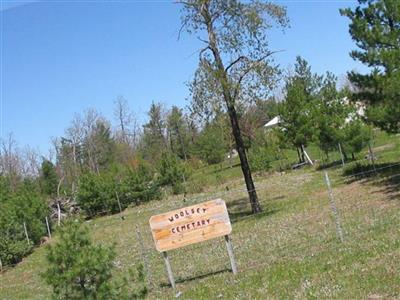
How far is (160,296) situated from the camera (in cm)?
1070

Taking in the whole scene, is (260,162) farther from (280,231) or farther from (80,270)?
(80,270)

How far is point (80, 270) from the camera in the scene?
657 cm

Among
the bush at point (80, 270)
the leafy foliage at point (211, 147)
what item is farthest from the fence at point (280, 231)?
the leafy foliage at point (211, 147)

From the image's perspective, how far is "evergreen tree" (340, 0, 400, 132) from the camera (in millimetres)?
21469

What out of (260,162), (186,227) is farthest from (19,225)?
(260,162)

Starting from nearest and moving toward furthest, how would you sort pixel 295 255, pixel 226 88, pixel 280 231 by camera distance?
pixel 295 255
pixel 280 231
pixel 226 88

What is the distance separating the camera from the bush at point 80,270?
6.59 metres

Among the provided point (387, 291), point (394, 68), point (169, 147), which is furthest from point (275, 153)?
point (387, 291)

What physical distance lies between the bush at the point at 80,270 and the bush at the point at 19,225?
63.6 feet

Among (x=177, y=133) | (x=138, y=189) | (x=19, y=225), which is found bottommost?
(x=19, y=225)

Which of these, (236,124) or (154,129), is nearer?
(236,124)

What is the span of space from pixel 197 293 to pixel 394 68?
599 inches

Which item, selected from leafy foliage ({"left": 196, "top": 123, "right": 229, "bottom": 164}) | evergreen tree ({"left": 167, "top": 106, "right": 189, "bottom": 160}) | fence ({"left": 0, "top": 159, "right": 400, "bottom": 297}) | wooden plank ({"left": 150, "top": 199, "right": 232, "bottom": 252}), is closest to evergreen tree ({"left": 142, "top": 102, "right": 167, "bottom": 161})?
evergreen tree ({"left": 167, "top": 106, "right": 189, "bottom": 160})

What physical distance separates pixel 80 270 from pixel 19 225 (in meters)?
22.7
